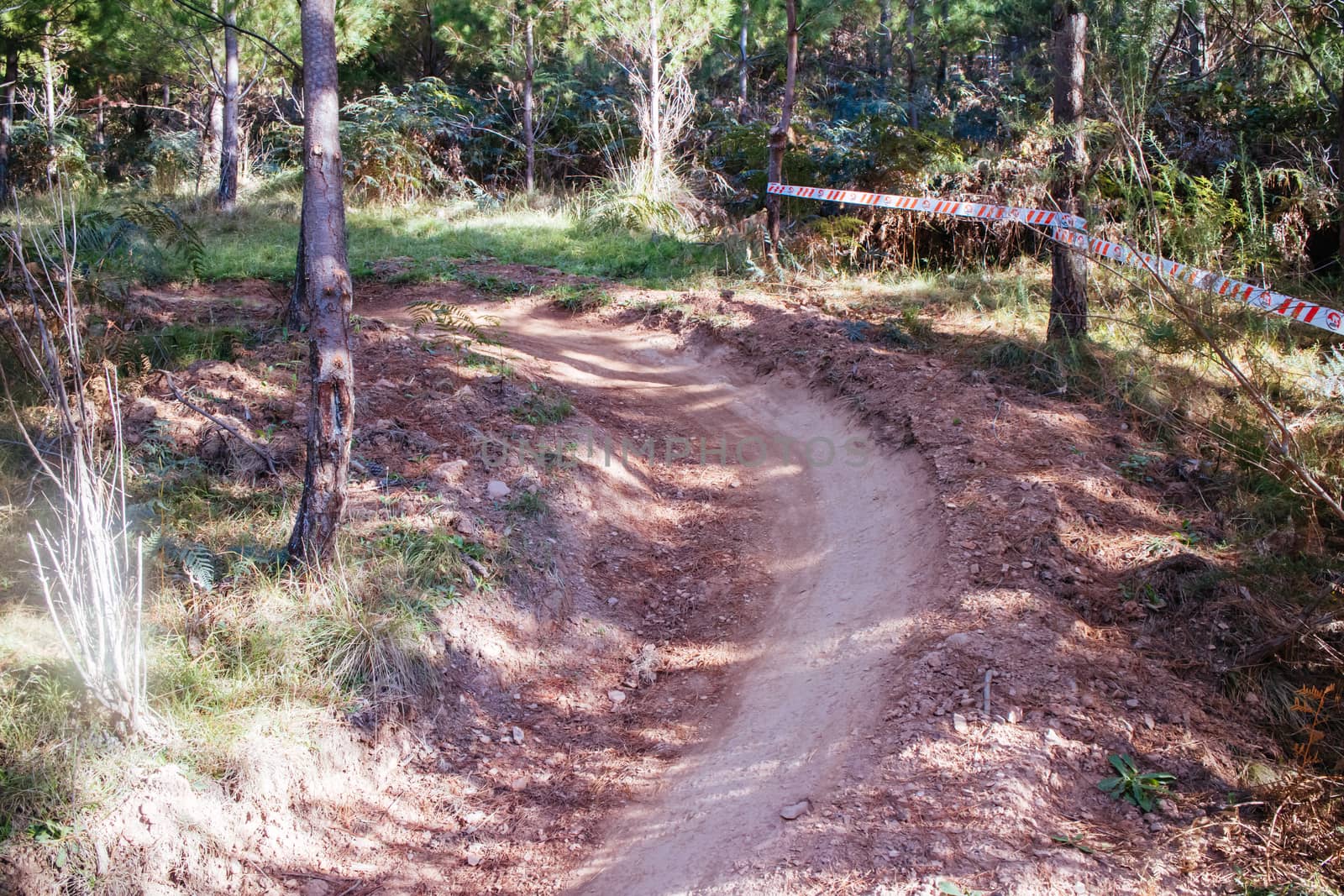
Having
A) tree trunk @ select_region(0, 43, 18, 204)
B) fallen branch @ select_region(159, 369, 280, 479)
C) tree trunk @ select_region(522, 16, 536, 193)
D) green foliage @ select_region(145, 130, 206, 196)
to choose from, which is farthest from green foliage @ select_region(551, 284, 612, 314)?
green foliage @ select_region(145, 130, 206, 196)

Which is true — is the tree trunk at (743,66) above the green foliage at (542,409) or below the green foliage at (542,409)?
above

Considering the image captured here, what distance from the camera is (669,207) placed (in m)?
13.7

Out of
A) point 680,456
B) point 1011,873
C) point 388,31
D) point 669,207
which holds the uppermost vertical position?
point 388,31

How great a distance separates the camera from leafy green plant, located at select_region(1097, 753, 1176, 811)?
11.9 ft

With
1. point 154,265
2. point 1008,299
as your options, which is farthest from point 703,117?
point 154,265

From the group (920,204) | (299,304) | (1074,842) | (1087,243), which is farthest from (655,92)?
(1074,842)

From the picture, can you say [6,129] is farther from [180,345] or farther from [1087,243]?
[1087,243]

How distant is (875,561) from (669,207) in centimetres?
911

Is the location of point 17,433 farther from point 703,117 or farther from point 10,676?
point 703,117

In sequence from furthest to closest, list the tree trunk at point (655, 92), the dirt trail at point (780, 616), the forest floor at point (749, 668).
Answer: the tree trunk at point (655, 92) → the dirt trail at point (780, 616) → the forest floor at point (749, 668)

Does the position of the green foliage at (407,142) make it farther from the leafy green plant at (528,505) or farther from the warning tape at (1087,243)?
the leafy green plant at (528,505)

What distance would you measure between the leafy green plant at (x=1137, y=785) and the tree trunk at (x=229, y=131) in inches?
570

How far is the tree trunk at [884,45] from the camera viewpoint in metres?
22.0

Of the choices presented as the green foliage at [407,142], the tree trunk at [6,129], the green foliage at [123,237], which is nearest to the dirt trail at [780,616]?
the green foliage at [123,237]
